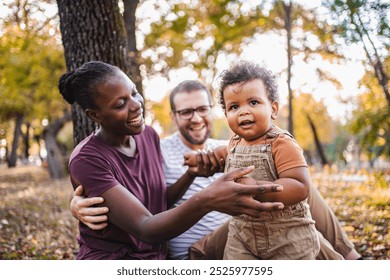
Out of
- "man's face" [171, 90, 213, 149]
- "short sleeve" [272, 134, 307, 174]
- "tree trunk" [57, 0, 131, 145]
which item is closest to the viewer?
"short sleeve" [272, 134, 307, 174]

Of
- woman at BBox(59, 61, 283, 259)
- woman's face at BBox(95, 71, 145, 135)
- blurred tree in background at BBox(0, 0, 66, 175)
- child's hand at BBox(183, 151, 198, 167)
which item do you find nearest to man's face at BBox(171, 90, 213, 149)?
woman at BBox(59, 61, 283, 259)

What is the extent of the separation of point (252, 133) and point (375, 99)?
9.48 ft

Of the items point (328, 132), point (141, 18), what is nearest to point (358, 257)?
point (141, 18)

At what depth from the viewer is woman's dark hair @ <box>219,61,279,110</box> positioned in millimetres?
2014

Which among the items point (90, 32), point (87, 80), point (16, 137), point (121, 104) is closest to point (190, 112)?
point (90, 32)

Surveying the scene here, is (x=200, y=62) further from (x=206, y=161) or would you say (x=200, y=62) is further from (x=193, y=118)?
(x=206, y=161)

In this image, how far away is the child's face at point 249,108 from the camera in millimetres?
1988

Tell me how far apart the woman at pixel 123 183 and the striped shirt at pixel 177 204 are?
373 millimetres

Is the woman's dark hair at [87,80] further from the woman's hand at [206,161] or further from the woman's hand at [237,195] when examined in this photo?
the woman's hand at [237,195]

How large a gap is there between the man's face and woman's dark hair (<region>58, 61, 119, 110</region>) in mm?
1221

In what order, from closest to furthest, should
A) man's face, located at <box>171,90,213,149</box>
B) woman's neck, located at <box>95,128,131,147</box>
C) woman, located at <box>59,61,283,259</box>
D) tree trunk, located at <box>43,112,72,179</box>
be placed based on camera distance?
1. woman, located at <box>59,61,283,259</box>
2. woman's neck, located at <box>95,128,131,147</box>
3. man's face, located at <box>171,90,213,149</box>
4. tree trunk, located at <box>43,112,72,179</box>

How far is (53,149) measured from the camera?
14648mm

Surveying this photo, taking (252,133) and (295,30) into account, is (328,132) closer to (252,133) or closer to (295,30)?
(295,30)

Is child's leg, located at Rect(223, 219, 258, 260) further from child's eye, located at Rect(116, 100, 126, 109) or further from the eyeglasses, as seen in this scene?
the eyeglasses
